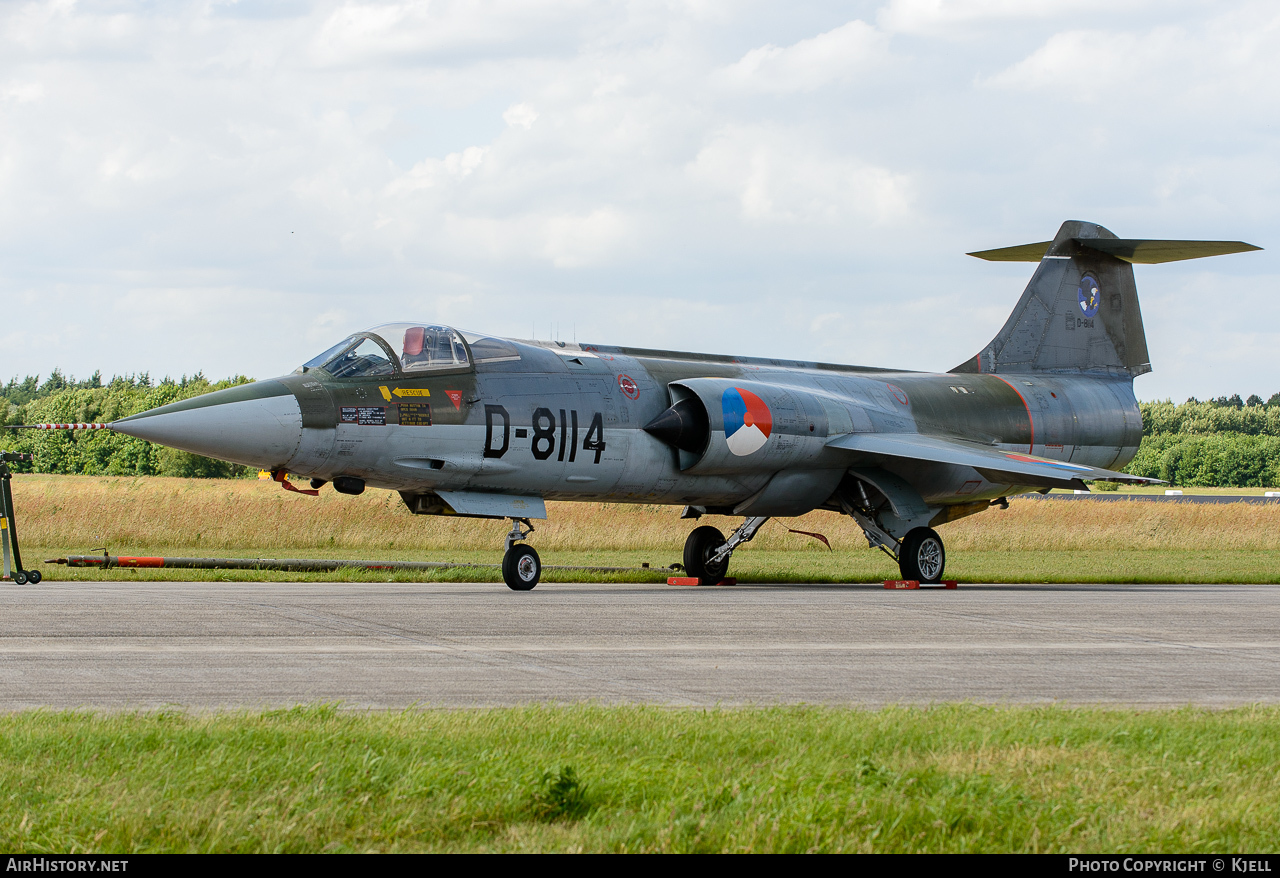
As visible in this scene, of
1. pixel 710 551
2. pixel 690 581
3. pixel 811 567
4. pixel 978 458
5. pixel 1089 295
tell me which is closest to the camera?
pixel 978 458

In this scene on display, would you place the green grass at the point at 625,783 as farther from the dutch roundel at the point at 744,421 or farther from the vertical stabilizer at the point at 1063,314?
the vertical stabilizer at the point at 1063,314

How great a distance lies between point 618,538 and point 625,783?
25752 millimetres

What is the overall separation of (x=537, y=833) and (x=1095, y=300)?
923 inches

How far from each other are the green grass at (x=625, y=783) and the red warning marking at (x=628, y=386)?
11867 mm

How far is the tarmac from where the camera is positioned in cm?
784

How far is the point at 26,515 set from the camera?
30406 mm

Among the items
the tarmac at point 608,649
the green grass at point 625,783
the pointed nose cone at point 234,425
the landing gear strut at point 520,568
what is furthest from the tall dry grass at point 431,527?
the green grass at point 625,783

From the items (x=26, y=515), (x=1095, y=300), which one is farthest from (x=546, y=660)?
(x=26, y=515)

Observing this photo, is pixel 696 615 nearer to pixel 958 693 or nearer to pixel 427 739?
pixel 958 693

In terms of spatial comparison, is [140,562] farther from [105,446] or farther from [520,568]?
[105,446]

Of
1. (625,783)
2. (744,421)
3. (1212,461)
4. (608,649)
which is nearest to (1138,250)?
(744,421)

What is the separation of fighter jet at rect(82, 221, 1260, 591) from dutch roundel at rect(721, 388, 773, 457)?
3 centimetres

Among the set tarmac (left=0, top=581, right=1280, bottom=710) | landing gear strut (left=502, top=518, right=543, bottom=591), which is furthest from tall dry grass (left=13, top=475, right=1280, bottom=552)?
landing gear strut (left=502, top=518, right=543, bottom=591)

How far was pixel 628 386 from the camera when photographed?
18391mm
